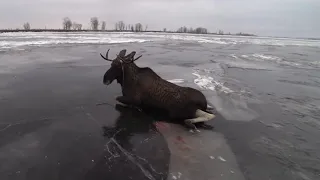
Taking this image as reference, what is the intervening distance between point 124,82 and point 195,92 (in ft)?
7.20

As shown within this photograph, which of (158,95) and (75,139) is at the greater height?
(158,95)

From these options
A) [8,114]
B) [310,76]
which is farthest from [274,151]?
[310,76]

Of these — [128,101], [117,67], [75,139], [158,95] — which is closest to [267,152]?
[158,95]

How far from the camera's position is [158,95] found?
7832 millimetres

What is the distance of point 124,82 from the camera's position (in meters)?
8.33

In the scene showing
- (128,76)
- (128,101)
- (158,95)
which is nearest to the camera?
(158,95)

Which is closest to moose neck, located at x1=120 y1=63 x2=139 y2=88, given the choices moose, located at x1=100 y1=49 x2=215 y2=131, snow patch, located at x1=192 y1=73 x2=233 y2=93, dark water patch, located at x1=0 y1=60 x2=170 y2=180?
moose, located at x1=100 y1=49 x2=215 y2=131

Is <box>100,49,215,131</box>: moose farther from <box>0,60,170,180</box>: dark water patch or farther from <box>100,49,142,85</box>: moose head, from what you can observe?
<box>0,60,170,180</box>: dark water patch

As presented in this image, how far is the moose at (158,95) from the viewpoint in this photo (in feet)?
24.5

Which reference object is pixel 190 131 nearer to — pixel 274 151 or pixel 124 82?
pixel 274 151

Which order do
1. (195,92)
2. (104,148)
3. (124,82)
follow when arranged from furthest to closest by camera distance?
(124,82), (195,92), (104,148)

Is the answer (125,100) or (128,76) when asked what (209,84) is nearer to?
(128,76)

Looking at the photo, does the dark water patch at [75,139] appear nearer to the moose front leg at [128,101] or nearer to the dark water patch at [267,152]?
the moose front leg at [128,101]

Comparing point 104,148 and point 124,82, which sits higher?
point 124,82
